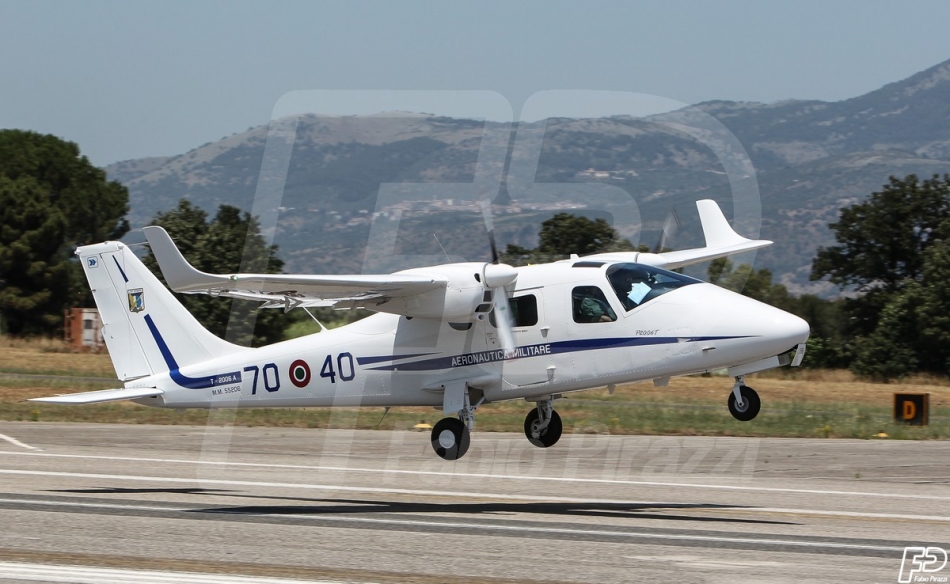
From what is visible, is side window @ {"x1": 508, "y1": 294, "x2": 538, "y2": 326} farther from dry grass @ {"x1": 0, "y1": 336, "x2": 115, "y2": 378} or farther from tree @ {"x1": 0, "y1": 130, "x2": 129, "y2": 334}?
tree @ {"x1": 0, "y1": 130, "x2": 129, "y2": 334}

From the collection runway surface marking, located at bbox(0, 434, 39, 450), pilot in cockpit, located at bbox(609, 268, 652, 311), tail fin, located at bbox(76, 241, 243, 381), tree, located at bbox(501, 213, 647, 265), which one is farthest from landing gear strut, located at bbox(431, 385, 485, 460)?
tree, located at bbox(501, 213, 647, 265)

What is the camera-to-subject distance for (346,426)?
3139 cm

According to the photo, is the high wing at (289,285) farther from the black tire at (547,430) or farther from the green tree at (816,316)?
the green tree at (816,316)

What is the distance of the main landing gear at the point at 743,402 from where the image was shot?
1681 centimetres

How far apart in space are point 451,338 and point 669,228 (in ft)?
16.4

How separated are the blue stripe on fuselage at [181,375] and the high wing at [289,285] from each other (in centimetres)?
160

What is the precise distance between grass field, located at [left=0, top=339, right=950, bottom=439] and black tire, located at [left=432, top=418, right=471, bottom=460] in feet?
40.4

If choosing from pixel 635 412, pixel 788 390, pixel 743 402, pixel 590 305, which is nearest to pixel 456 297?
pixel 590 305

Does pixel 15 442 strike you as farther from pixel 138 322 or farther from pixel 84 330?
pixel 84 330

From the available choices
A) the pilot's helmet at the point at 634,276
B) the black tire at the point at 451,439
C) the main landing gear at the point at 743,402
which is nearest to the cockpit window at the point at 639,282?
the pilot's helmet at the point at 634,276

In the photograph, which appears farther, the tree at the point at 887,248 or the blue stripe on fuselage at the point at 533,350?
the tree at the point at 887,248

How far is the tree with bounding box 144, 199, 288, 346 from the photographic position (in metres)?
41.0

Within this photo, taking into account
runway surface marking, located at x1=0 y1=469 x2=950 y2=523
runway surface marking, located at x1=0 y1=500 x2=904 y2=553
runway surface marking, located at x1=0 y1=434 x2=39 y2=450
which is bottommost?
runway surface marking, located at x1=0 y1=434 x2=39 y2=450

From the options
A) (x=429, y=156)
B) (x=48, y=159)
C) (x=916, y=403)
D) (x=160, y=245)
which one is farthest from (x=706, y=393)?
(x=48, y=159)
